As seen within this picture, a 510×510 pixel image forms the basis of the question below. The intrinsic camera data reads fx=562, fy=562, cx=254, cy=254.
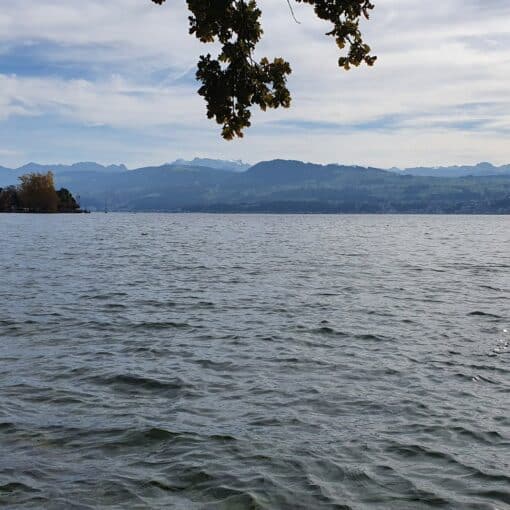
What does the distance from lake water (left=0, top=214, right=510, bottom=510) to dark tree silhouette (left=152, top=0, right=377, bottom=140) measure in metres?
7.03

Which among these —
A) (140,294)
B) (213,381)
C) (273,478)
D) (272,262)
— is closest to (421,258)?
(272,262)

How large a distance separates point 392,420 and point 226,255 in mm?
53391

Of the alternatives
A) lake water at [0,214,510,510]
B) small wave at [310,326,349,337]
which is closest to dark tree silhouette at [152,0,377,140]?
lake water at [0,214,510,510]

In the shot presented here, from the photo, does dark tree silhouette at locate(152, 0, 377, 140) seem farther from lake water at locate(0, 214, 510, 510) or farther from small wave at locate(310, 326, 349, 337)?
small wave at locate(310, 326, 349, 337)

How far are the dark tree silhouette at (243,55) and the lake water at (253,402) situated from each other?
7034mm

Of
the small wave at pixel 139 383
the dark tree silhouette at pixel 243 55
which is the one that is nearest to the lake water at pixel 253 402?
the small wave at pixel 139 383

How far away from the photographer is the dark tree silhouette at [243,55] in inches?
345

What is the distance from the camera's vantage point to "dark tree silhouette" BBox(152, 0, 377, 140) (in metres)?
8.77

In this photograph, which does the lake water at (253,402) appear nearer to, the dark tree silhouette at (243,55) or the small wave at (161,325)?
the small wave at (161,325)

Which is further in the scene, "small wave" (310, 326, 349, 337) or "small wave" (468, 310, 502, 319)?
"small wave" (468, 310, 502, 319)

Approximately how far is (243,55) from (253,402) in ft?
31.2

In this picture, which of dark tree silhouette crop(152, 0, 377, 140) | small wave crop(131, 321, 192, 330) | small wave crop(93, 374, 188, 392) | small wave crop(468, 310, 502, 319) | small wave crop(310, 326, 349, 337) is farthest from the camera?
small wave crop(468, 310, 502, 319)

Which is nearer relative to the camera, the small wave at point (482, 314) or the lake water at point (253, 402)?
the lake water at point (253, 402)

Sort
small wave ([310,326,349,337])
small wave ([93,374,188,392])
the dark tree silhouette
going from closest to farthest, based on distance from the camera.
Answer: the dark tree silhouette → small wave ([93,374,188,392]) → small wave ([310,326,349,337])
